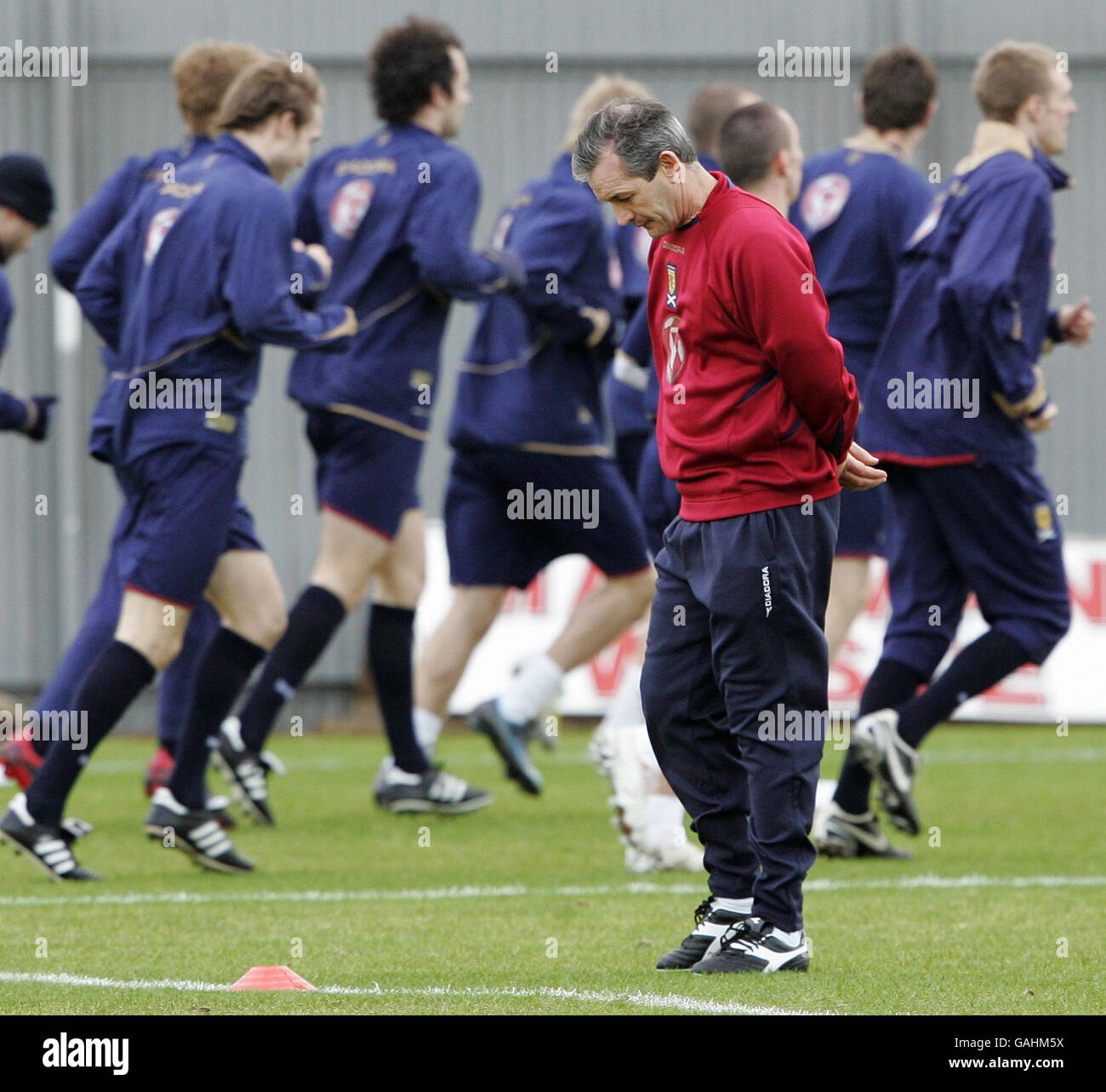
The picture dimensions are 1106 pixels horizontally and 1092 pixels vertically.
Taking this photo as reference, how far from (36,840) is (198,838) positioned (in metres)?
0.53

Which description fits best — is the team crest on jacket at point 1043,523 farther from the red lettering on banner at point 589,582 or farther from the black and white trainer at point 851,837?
the red lettering on banner at point 589,582

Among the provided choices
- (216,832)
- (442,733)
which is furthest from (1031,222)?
(442,733)

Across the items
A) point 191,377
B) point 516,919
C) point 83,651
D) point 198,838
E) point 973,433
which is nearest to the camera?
point 516,919

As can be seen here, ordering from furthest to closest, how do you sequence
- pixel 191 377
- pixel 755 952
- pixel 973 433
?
1. pixel 973 433
2. pixel 191 377
3. pixel 755 952

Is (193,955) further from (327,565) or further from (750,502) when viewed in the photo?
(327,565)

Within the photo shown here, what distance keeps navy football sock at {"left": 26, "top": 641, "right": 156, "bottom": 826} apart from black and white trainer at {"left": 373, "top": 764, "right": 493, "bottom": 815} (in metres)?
1.84

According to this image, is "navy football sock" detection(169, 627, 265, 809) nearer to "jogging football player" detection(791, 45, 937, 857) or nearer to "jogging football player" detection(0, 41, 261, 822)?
"jogging football player" detection(0, 41, 261, 822)

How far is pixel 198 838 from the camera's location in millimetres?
6102

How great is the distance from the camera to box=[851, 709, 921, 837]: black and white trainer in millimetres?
6090

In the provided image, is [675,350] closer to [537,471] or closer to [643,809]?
[643,809]

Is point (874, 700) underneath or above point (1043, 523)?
underneath

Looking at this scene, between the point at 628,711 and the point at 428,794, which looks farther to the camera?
the point at 428,794

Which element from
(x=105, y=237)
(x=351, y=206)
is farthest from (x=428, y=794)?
(x=105, y=237)

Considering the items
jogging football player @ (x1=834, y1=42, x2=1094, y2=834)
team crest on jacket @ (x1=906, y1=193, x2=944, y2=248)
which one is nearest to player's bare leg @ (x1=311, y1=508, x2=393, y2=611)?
jogging football player @ (x1=834, y1=42, x2=1094, y2=834)
